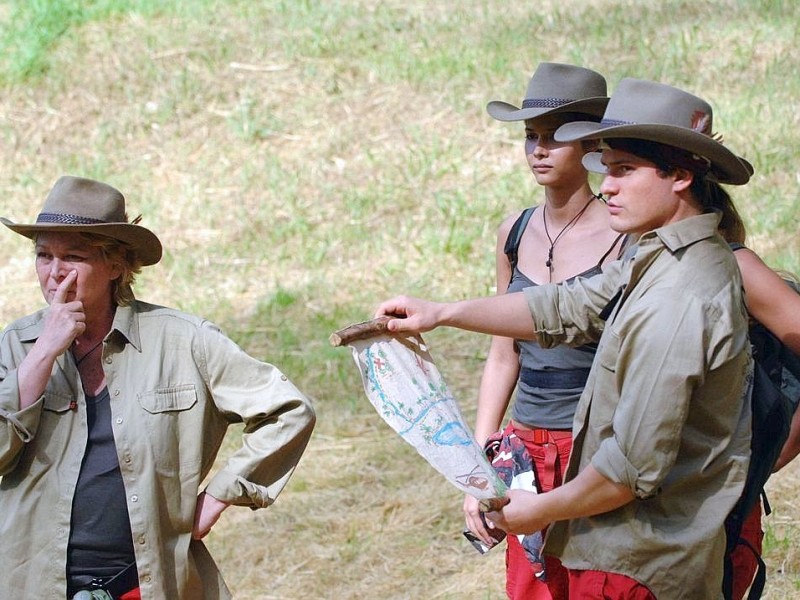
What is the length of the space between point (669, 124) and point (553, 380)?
112 cm

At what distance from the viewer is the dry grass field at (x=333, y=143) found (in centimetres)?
824

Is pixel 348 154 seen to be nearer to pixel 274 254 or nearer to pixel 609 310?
pixel 274 254

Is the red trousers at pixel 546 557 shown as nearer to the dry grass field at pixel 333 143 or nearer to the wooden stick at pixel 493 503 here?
the wooden stick at pixel 493 503

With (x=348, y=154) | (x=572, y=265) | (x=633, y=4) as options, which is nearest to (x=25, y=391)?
(x=572, y=265)

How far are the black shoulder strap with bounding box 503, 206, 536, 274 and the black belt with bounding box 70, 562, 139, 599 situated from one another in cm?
156

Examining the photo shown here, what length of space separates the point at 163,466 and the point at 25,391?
0.43 meters

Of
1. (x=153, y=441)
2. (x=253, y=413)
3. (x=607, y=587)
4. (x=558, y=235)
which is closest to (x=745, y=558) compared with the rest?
(x=607, y=587)

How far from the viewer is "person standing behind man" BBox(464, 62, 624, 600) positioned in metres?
3.62

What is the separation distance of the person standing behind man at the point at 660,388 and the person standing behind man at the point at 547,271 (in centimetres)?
58

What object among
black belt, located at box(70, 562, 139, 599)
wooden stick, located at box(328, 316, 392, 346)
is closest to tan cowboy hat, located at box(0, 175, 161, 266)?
wooden stick, located at box(328, 316, 392, 346)

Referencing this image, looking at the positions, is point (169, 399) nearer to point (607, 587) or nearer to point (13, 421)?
point (13, 421)

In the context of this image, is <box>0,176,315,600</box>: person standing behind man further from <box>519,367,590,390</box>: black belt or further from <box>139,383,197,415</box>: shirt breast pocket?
<box>519,367,590,390</box>: black belt

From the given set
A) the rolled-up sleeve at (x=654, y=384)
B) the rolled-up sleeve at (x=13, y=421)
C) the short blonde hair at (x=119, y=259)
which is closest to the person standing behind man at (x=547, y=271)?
the rolled-up sleeve at (x=654, y=384)

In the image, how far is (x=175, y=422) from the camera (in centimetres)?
337
